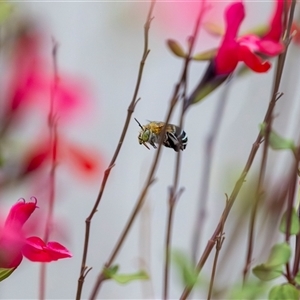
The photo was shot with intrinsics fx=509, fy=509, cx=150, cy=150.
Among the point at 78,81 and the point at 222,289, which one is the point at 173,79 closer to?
the point at 78,81

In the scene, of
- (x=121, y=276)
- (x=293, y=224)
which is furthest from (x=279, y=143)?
(x=121, y=276)

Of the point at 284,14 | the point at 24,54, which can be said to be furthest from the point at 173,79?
the point at 284,14

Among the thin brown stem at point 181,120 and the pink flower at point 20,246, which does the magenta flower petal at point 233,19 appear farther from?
the pink flower at point 20,246

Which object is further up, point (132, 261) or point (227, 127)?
point (227, 127)

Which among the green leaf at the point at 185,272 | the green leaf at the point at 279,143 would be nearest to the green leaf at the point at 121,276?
the green leaf at the point at 185,272

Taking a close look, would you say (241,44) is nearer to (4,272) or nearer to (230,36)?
(230,36)

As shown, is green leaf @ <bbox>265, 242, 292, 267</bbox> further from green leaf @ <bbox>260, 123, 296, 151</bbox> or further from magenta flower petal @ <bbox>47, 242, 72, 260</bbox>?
magenta flower petal @ <bbox>47, 242, 72, 260</bbox>

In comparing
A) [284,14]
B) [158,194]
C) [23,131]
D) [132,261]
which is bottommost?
[132,261]
